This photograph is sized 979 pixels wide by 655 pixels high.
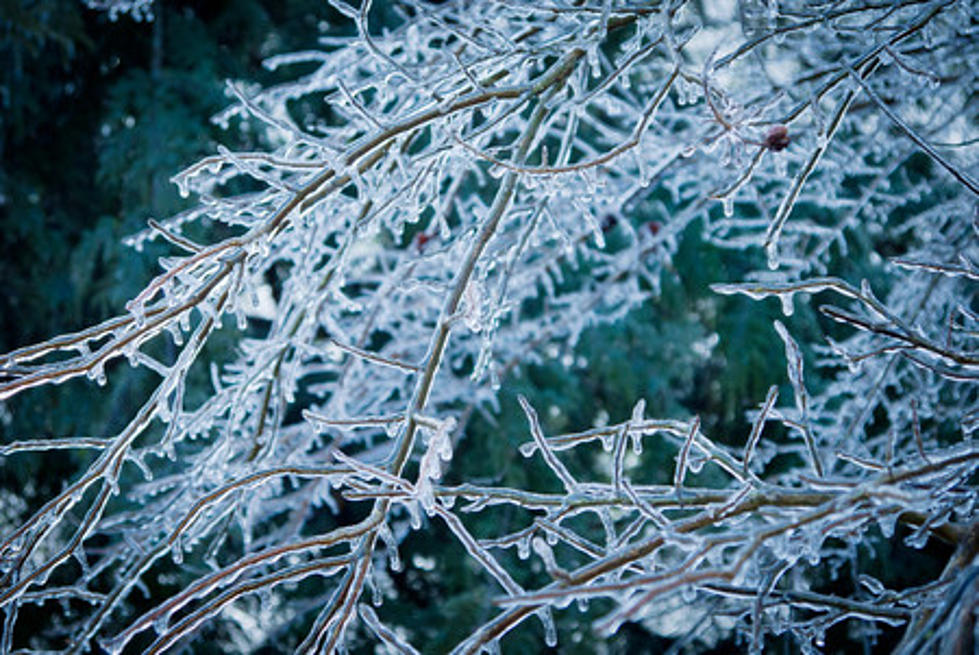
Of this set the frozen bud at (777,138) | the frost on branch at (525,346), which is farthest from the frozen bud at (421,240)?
the frozen bud at (777,138)

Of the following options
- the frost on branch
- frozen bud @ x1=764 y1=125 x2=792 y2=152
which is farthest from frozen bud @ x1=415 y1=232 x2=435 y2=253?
frozen bud @ x1=764 y1=125 x2=792 y2=152

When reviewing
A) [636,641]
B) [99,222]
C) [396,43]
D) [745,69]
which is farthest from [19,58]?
[636,641]

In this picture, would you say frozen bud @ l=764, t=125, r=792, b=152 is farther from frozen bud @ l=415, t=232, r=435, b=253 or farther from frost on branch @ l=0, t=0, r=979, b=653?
frozen bud @ l=415, t=232, r=435, b=253

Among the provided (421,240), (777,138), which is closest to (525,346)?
(421,240)

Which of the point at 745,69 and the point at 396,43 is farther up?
the point at 396,43

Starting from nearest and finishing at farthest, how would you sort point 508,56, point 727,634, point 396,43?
point 508,56 < point 396,43 < point 727,634

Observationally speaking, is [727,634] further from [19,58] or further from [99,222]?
[19,58]

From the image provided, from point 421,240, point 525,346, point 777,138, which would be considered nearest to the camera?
point 777,138

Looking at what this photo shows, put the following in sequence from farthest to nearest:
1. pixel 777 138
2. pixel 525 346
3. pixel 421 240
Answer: pixel 525 346 → pixel 421 240 → pixel 777 138

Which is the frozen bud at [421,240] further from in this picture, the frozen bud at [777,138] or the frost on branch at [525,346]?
the frozen bud at [777,138]

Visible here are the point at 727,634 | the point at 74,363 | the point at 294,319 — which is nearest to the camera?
the point at 74,363

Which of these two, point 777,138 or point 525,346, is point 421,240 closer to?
point 525,346
